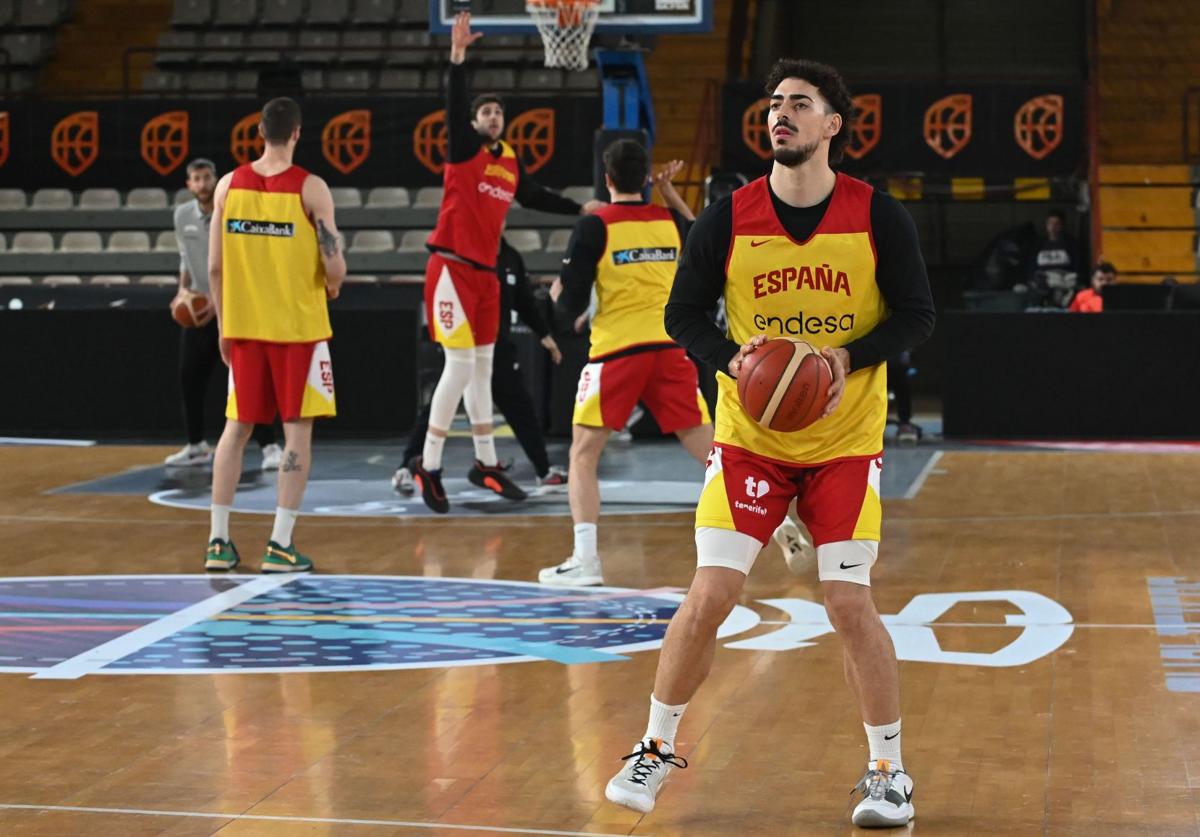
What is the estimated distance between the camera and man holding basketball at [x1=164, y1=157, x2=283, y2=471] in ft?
Result: 39.3

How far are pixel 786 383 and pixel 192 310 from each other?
829 centimetres

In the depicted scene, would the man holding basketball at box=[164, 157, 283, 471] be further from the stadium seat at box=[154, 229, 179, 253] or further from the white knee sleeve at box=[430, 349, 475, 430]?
the stadium seat at box=[154, 229, 179, 253]

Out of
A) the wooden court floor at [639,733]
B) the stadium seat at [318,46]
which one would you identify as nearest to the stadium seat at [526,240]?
the stadium seat at [318,46]

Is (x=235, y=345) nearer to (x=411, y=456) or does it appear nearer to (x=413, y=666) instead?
(x=413, y=666)

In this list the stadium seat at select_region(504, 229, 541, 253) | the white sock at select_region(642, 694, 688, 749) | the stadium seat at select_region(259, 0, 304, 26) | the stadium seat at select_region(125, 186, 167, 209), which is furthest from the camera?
the stadium seat at select_region(259, 0, 304, 26)

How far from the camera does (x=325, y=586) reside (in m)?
7.63

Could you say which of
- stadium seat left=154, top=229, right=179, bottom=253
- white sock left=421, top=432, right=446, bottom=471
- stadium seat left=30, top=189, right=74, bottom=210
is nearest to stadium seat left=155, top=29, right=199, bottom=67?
stadium seat left=30, top=189, right=74, bottom=210

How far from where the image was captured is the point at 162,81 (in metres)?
22.3

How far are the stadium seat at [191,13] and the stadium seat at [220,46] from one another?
0.81ft

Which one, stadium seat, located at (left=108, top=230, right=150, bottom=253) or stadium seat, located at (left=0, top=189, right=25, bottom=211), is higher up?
stadium seat, located at (left=0, top=189, right=25, bottom=211)

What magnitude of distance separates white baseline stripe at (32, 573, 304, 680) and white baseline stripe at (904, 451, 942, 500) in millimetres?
4377

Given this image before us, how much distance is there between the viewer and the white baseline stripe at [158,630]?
19.7 feet

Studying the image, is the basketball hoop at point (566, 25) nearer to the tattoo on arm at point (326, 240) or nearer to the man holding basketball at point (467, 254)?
the man holding basketball at point (467, 254)

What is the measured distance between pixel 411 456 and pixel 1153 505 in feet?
14.2
